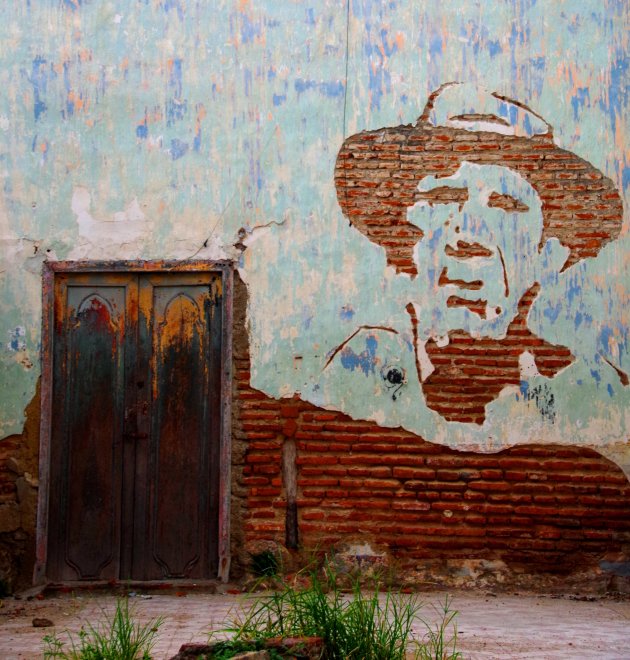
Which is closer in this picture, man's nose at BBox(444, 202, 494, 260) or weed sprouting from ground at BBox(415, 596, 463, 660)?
weed sprouting from ground at BBox(415, 596, 463, 660)

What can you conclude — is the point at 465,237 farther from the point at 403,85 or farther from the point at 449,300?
the point at 403,85

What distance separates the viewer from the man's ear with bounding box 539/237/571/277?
5395 millimetres

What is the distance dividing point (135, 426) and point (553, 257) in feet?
8.74

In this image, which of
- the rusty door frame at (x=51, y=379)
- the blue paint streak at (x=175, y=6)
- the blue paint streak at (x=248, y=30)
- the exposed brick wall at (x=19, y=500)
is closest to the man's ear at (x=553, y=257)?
the rusty door frame at (x=51, y=379)

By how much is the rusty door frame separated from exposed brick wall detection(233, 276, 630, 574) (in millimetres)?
86

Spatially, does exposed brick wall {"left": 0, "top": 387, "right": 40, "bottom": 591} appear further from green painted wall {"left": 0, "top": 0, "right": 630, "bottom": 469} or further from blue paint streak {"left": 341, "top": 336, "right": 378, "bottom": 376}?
blue paint streak {"left": 341, "top": 336, "right": 378, "bottom": 376}

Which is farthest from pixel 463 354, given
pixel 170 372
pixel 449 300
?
pixel 170 372

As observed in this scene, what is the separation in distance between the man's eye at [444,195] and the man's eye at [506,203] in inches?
6.3

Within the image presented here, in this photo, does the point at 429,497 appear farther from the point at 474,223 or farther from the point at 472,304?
the point at 474,223

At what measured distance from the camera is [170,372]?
17.8ft

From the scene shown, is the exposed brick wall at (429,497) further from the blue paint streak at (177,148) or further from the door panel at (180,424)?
the blue paint streak at (177,148)

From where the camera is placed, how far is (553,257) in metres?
5.40

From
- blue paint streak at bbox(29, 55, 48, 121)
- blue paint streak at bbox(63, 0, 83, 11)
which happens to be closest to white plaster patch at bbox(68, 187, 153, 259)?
blue paint streak at bbox(29, 55, 48, 121)

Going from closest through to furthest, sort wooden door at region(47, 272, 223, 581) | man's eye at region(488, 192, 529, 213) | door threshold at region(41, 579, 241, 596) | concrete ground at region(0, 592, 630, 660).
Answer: concrete ground at region(0, 592, 630, 660)
door threshold at region(41, 579, 241, 596)
wooden door at region(47, 272, 223, 581)
man's eye at region(488, 192, 529, 213)
